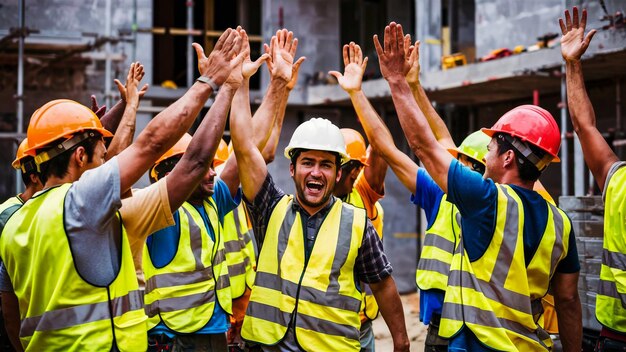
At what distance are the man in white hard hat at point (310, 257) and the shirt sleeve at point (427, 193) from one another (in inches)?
24.2

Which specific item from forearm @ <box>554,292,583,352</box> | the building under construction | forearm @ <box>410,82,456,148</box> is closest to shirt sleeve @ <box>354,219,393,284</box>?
forearm @ <box>554,292,583,352</box>

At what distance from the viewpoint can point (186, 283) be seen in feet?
17.6

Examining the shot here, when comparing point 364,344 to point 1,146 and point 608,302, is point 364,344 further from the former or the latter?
point 1,146

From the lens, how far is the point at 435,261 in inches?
242

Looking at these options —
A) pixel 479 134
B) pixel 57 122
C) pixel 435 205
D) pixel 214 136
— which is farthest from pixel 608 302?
pixel 57 122

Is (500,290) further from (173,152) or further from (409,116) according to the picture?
(173,152)

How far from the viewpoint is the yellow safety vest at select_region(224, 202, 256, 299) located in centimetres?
685

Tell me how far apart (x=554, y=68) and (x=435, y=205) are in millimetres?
6398

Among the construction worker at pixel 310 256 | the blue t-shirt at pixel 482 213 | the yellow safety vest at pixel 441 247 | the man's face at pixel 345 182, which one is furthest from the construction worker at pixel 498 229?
the man's face at pixel 345 182

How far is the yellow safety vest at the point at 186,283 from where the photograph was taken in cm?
534

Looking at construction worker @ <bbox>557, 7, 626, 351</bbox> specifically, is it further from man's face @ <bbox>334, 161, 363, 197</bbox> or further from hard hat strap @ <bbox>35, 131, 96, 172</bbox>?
hard hat strap @ <bbox>35, 131, 96, 172</bbox>

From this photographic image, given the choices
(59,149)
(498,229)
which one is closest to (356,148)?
(498,229)

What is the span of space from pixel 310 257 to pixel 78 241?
148cm

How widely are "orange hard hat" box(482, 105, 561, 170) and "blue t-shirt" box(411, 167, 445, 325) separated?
2.15 ft
